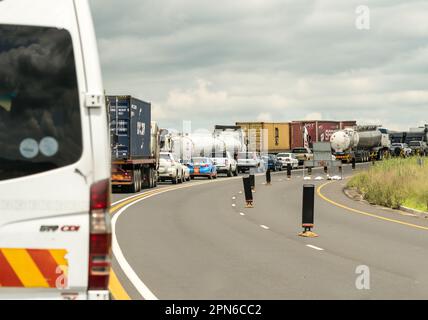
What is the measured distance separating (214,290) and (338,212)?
1479 centimetres

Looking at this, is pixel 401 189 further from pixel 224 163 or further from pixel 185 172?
pixel 224 163

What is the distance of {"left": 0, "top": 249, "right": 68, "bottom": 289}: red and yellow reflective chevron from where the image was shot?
4668 mm

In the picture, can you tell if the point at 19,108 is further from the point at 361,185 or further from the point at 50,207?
the point at 361,185

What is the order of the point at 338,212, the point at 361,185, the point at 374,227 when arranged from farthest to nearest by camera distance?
the point at 361,185 < the point at 338,212 < the point at 374,227

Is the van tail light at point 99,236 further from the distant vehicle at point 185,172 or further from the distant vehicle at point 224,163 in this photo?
the distant vehicle at point 224,163

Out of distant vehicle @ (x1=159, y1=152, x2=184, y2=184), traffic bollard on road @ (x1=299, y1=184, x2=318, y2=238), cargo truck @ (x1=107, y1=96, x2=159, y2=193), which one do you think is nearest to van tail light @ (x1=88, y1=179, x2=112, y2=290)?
traffic bollard on road @ (x1=299, y1=184, x2=318, y2=238)

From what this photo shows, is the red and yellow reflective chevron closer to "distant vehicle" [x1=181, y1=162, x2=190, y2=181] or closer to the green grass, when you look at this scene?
the green grass

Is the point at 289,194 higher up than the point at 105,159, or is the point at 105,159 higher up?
the point at 105,159

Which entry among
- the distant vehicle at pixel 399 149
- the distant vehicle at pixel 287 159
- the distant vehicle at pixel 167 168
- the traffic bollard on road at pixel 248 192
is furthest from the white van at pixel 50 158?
the distant vehicle at pixel 399 149

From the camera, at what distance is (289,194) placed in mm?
33375

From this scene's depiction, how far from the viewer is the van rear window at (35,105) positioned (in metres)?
4.66

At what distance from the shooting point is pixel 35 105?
15.4ft
